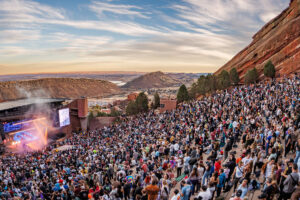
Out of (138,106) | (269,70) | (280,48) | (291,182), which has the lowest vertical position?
(138,106)

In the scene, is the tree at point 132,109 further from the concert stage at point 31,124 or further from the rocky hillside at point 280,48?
Answer: the rocky hillside at point 280,48

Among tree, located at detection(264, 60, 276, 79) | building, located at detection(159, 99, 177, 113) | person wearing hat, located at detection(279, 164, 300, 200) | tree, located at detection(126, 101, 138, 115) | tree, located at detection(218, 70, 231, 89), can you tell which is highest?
tree, located at detection(264, 60, 276, 79)

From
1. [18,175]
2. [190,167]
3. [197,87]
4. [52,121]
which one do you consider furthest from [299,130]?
[197,87]

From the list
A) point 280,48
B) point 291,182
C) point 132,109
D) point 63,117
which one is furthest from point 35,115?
point 280,48

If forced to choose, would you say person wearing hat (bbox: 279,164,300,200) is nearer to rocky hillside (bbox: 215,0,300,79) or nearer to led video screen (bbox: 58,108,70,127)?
led video screen (bbox: 58,108,70,127)

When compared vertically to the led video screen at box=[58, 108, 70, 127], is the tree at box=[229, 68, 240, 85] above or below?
above

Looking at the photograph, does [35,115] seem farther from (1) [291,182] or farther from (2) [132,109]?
(1) [291,182]

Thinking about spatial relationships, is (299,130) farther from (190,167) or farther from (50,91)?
(50,91)

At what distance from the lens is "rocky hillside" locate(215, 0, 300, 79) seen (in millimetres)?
51688

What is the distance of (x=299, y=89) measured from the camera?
23422 mm

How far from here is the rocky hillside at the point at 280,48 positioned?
51.7 metres

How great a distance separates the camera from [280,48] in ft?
186

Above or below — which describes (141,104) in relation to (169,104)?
below

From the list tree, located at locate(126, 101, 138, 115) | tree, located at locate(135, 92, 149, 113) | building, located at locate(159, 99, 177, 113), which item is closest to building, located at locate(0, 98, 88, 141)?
tree, located at locate(126, 101, 138, 115)
